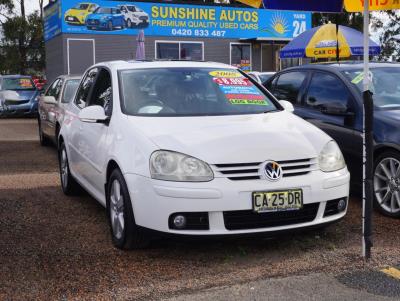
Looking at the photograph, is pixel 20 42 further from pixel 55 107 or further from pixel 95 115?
pixel 95 115

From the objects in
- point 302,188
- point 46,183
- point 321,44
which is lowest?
point 46,183

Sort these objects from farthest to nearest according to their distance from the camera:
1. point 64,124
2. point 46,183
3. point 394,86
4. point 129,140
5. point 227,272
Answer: point 46,183 → point 64,124 → point 394,86 → point 129,140 → point 227,272

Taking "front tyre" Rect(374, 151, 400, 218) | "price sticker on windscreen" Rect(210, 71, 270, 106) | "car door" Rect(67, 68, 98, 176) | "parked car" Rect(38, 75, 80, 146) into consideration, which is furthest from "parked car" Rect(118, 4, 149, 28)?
"front tyre" Rect(374, 151, 400, 218)

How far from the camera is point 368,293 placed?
141 inches

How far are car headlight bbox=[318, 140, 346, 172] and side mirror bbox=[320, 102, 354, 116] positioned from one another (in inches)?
56.3

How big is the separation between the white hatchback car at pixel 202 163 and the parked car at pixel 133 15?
1827 cm

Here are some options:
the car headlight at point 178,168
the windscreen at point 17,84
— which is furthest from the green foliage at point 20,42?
the car headlight at point 178,168

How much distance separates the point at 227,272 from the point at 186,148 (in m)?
0.92

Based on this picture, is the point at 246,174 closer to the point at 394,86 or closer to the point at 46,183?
the point at 394,86

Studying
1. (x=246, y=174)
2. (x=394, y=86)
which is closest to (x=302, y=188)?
(x=246, y=174)

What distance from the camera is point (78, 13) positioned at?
22.0 m

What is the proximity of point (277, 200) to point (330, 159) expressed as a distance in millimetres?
676

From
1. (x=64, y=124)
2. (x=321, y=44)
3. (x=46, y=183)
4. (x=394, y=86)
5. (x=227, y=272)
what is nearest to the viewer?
(x=227, y=272)

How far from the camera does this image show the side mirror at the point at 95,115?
15.9 ft
